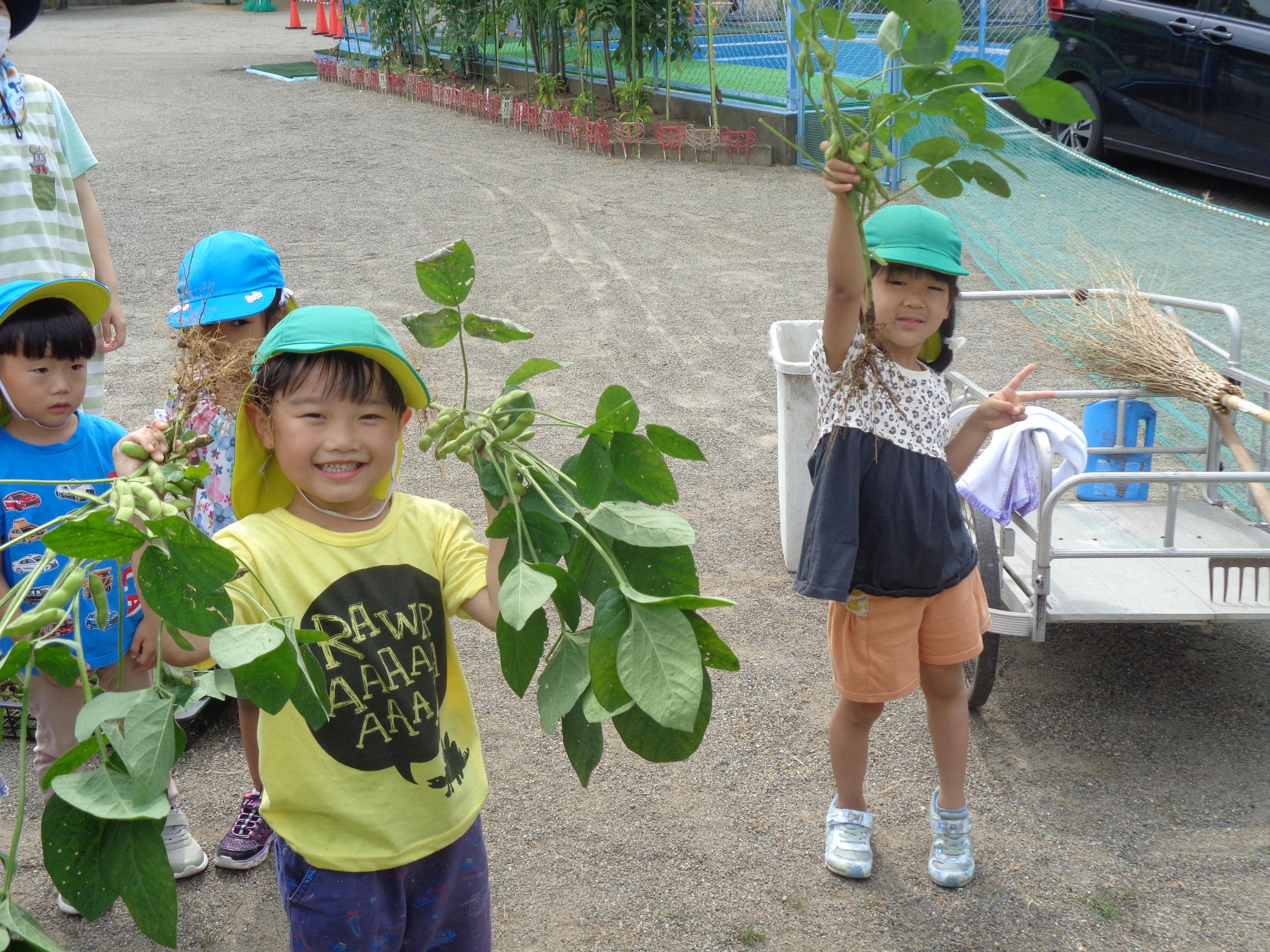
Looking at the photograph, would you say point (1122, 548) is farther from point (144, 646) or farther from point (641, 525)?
point (144, 646)

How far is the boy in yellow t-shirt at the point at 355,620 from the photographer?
1857mm

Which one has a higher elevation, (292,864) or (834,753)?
(292,864)

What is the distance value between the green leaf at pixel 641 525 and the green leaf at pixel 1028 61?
0.74m

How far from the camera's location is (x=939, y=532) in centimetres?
259

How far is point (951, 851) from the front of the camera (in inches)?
109

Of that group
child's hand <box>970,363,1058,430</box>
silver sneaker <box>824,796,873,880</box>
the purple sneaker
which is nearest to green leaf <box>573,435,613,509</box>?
child's hand <box>970,363,1058,430</box>

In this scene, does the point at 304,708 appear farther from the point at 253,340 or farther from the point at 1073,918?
the point at 1073,918

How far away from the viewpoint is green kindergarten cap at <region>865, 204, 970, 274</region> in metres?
2.50

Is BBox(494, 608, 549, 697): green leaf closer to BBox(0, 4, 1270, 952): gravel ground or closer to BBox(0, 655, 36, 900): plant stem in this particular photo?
BBox(0, 655, 36, 900): plant stem

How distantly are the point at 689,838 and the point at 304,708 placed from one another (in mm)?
1698

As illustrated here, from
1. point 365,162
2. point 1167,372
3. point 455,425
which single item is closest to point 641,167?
point 365,162

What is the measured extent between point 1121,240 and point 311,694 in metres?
6.27

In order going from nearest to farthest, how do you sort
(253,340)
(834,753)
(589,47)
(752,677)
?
(253,340) < (834,753) < (752,677) < (589,47)

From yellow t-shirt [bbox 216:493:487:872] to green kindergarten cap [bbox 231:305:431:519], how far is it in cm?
5
